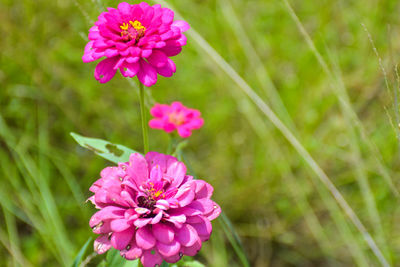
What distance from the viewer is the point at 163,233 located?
15.4 inches

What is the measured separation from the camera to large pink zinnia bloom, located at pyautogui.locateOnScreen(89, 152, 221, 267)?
386 mm

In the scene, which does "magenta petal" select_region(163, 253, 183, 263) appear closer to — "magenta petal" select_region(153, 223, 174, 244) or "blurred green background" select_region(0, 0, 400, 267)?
"magenta petal" select_region(153, 223, 174, 244)

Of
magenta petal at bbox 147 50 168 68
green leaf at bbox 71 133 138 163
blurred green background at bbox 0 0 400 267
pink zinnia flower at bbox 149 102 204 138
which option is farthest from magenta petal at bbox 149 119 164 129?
blurred green background at bbox 0 0 400 267

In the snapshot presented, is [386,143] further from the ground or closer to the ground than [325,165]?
further from the ground

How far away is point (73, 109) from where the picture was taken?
1103mm

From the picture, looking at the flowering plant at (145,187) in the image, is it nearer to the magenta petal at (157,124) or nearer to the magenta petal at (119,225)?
the magenta petal at (119,225)

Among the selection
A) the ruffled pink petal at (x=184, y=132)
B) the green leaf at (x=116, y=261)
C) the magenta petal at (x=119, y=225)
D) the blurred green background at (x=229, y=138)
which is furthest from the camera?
the blurred green background at (x=229, y=138)

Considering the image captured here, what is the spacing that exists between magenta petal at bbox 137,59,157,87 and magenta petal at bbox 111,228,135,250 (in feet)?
0.50

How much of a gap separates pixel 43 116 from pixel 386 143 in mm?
869

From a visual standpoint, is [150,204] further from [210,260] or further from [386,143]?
[386,143]

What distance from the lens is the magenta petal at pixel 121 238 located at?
15.0 inches

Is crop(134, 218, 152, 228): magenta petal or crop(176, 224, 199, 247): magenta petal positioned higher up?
crop(134, 218, 152, 228): magenta petal

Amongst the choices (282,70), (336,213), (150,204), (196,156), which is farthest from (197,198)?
(282,70)

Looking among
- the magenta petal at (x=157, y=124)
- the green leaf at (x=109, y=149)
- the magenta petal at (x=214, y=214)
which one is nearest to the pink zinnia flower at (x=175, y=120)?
the magenta petal at (x=157, y=124)
